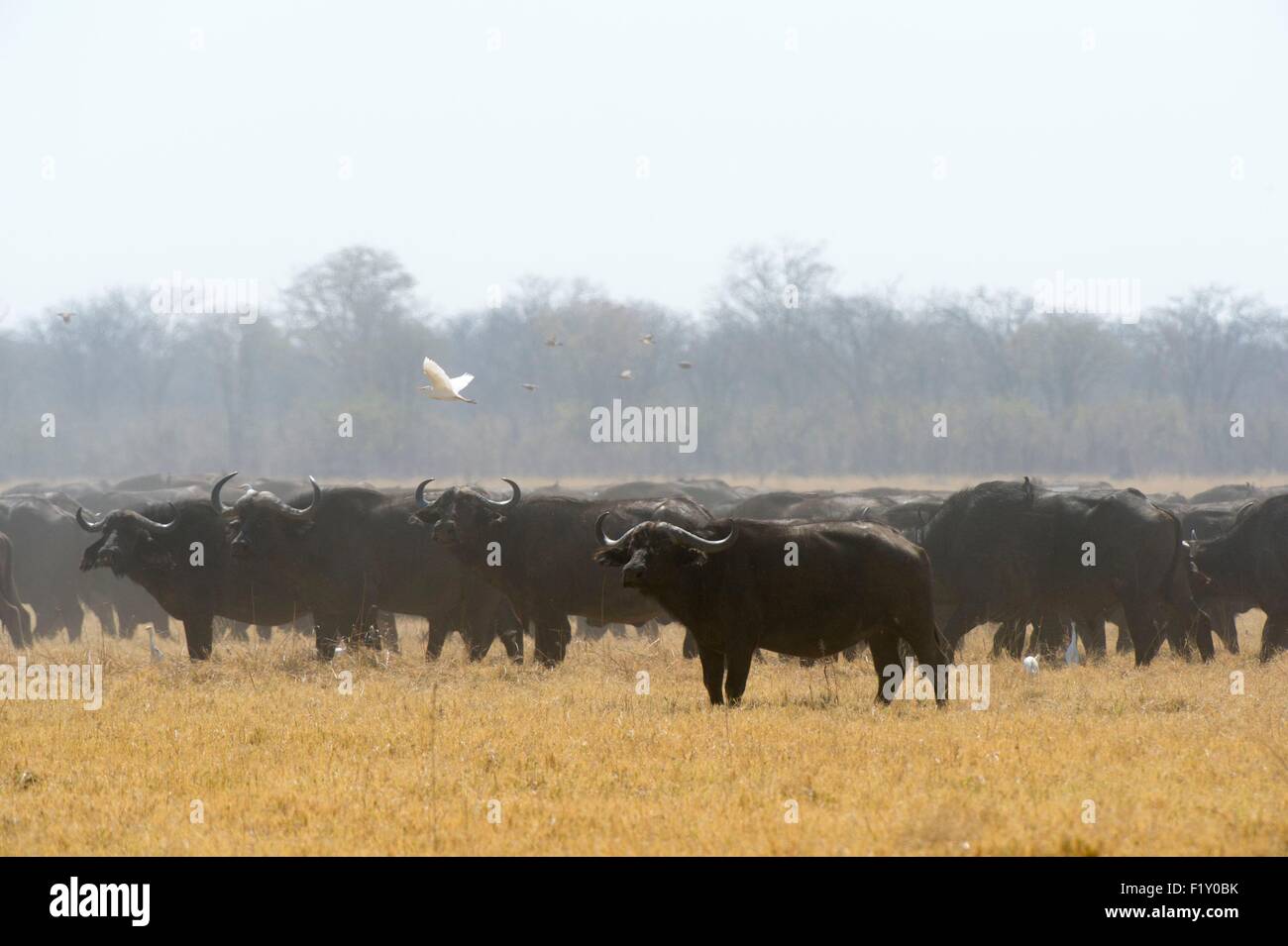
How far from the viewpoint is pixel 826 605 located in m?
11.9

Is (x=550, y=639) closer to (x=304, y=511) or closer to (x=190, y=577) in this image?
(x=304, y=511)

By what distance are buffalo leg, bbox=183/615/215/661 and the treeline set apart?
53587 mm

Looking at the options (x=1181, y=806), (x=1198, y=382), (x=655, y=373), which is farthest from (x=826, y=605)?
(x=1198, y=382)

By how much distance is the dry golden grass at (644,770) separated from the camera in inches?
300

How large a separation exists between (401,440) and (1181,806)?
66.7 m

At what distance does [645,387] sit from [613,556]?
64.0m

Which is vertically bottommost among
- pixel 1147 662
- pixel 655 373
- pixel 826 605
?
pixel 1147 662

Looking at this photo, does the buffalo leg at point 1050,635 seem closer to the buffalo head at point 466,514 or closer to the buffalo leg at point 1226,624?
the buffalo leg at point 1226,624

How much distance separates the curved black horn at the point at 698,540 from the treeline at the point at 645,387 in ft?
190

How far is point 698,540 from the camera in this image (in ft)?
39.0

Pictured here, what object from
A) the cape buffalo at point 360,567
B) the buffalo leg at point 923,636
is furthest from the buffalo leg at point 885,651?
the cape buffalo at point 360,567

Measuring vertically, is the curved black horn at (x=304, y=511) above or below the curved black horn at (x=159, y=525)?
above

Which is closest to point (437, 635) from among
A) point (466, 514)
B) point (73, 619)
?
point (466, 514)

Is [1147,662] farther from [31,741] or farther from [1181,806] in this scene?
[31,741]
